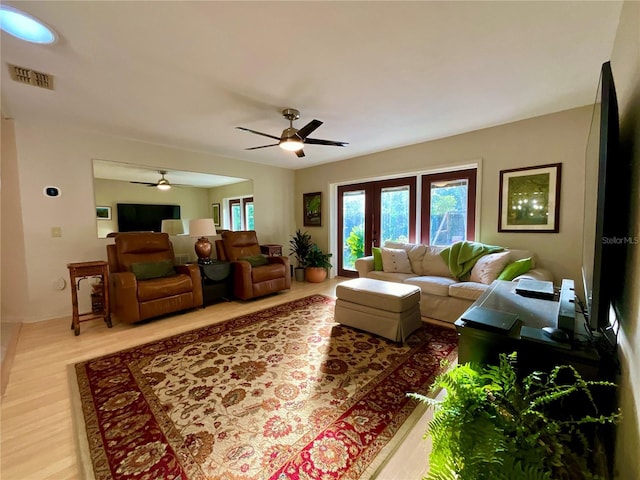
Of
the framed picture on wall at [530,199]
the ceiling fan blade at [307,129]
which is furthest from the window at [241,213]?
the framed picture on wall at [530,199]

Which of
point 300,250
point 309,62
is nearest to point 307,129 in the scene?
point 309,62

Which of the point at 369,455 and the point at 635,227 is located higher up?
A: the point at 635,227

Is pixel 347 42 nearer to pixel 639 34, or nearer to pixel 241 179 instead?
pixel 639 34

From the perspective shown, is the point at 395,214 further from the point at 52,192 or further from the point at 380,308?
the point at 52,192

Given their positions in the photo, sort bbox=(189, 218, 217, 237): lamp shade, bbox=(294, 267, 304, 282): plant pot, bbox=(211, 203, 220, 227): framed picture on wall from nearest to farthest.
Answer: bbox=(189, 218, 217, 237): lamp shade
bbox=(211, 203, 220, 227): framed picture on wall
bbox=(294, 267, 304, 282): plant pot

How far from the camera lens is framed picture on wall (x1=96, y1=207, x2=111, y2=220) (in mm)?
3600

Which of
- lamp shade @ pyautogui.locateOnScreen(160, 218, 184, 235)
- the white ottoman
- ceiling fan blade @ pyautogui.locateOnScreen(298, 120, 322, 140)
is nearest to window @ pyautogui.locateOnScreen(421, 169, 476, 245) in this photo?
the white ottoman

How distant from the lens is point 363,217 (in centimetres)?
514

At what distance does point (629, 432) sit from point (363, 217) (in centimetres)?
443

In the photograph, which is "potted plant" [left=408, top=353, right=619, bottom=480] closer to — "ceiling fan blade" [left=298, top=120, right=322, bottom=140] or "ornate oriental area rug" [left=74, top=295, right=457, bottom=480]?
"ornate oriental area rug" [left=74, top=295, right=457, bottom=480]

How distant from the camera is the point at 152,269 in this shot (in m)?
3.32

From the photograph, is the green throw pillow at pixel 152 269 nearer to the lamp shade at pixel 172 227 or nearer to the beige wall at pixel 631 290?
the lamp shade at pixel 172 227

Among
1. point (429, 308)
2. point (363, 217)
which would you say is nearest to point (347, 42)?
point (429, 308)

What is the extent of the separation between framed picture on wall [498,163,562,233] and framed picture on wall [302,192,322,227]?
10.5 ft
